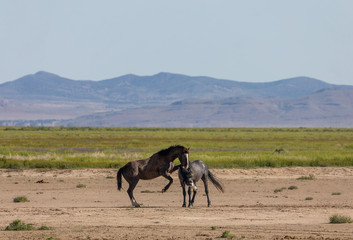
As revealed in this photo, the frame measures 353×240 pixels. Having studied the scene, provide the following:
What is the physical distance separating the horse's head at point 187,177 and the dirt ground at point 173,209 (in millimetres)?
809

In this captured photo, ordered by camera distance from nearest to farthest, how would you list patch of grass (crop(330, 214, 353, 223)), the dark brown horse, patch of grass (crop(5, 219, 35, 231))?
patch of grass (crop(5, 219, 35, 231)) < patch of grass (crop(330, 214, 353, 223)) < the dark brown horse

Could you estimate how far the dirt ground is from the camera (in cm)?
1828

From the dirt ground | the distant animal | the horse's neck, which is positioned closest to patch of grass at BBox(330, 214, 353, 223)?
the dirt ground

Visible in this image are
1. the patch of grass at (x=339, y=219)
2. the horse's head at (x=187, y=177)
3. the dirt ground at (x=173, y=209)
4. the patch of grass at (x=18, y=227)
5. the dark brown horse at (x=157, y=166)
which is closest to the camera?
the dirt ground at (x=173, y=209)

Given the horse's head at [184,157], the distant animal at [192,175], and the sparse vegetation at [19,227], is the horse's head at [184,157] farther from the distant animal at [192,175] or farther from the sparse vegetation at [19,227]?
the sparse vegetation at [19,227]

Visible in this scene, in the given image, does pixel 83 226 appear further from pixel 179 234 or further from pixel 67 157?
pixel 67 157

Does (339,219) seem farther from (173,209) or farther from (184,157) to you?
(173,209)

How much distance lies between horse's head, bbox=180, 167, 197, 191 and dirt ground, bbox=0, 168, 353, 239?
81 cm

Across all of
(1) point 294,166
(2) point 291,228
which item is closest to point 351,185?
(1) point 294,166

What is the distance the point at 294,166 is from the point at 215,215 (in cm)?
2223

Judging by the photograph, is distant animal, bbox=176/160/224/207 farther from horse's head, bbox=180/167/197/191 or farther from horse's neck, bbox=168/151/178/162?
horse's neck, bbox=168/151/178/162

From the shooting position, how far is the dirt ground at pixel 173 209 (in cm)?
1828

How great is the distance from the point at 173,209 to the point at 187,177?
1133 mm

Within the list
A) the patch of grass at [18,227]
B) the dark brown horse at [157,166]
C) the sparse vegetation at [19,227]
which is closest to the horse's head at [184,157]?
the dark brown horse at [157,166]
